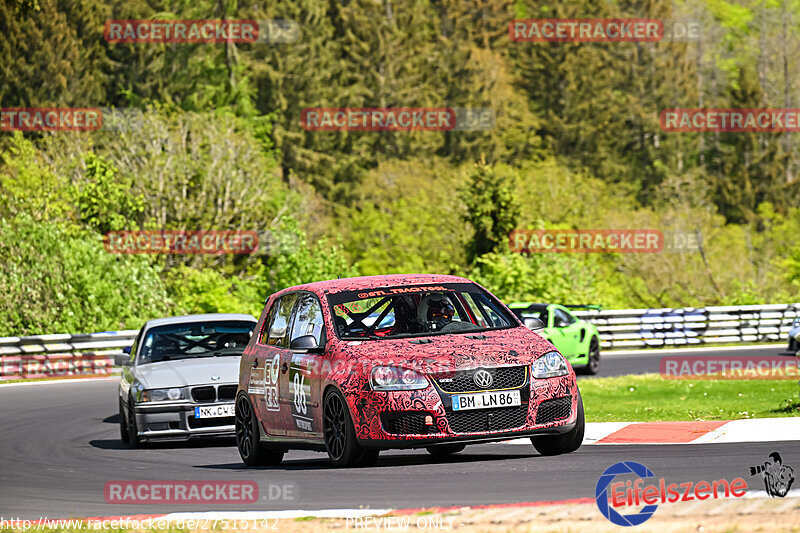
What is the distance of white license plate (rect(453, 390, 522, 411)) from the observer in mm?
10594

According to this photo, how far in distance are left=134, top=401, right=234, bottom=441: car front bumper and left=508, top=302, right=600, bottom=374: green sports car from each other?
11435 millimetres

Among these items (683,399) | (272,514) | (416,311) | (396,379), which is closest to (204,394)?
(416,311)

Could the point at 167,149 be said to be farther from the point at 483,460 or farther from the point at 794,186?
the point at 794,186

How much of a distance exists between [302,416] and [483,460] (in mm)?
1592

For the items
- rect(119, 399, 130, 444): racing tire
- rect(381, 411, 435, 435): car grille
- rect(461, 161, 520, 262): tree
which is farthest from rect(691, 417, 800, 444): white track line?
Answer: rect(461, 161, 520, 262): tree

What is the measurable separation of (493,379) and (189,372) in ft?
18.5

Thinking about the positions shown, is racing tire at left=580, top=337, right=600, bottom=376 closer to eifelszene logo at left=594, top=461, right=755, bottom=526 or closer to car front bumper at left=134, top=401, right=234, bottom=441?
car front bumper at left=134, top=401, right=234, bottom=441

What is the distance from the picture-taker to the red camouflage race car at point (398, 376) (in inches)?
417

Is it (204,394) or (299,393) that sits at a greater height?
(299,393)

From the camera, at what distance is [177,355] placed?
16.3 m

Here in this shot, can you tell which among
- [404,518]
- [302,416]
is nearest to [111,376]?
[302,416]

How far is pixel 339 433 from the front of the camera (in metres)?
11.1

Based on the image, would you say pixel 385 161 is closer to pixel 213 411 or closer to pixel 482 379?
pixel 213 411

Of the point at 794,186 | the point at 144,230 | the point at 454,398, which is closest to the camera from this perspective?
the point at 454,398
